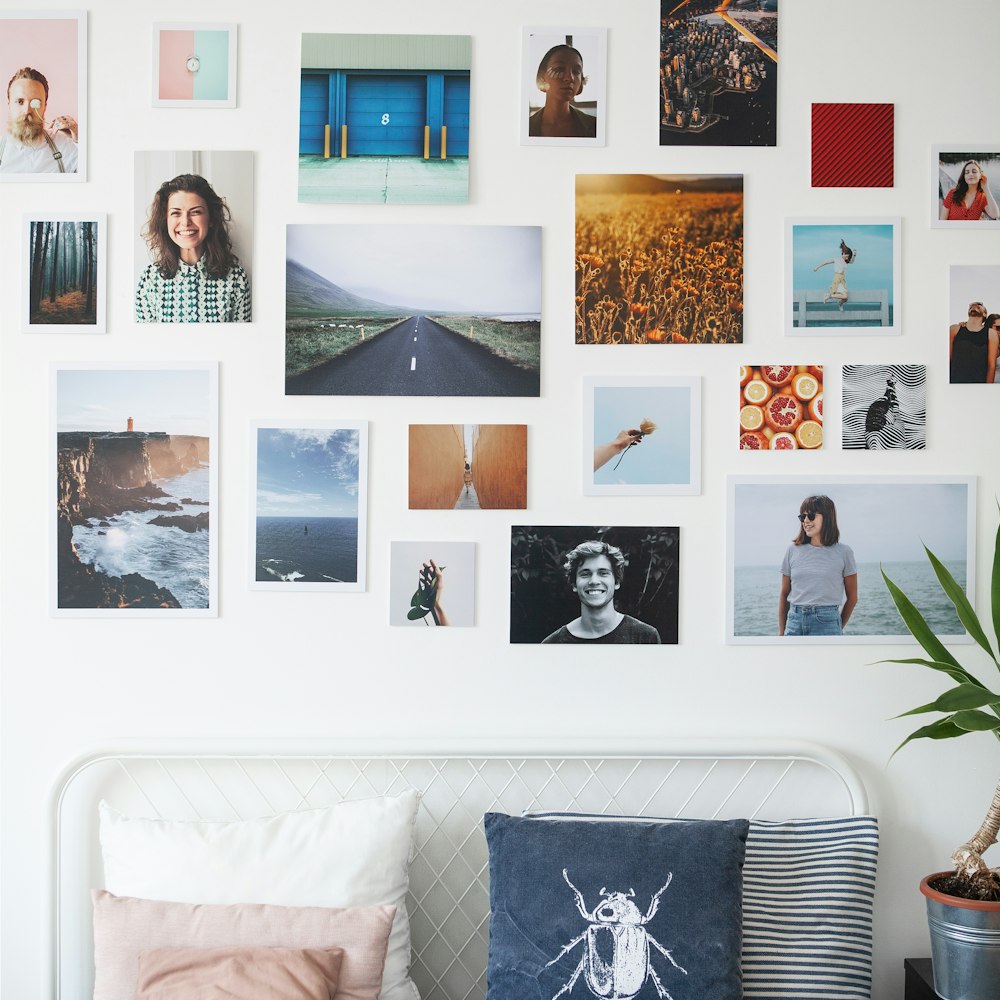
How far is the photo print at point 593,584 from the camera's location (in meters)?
2.04

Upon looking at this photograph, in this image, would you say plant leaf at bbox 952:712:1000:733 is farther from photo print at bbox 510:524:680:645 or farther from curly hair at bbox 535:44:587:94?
curly hair at bbox 535:44:587:94

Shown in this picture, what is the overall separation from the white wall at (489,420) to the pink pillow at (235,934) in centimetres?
38

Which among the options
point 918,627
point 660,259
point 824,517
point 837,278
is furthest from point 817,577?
point 660,259

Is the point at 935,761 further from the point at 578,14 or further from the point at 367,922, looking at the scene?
the point at 578,14

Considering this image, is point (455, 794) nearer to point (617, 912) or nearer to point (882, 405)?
point (617, 912)

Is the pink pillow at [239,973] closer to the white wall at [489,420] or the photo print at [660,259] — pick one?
the white wall at [489,420]

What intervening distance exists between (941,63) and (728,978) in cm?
192

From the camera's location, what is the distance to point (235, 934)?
1.72m

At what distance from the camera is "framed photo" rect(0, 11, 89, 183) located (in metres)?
2.02

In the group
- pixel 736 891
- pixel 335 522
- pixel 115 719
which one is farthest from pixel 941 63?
pixel 115 719

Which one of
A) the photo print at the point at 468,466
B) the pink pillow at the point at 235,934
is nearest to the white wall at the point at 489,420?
the photo print at the point at 468,466

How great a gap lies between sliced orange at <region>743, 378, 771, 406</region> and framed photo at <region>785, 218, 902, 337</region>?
123 millimetres

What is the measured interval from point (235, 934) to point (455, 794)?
53 centimetres

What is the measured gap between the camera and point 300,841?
1848 millimetres
